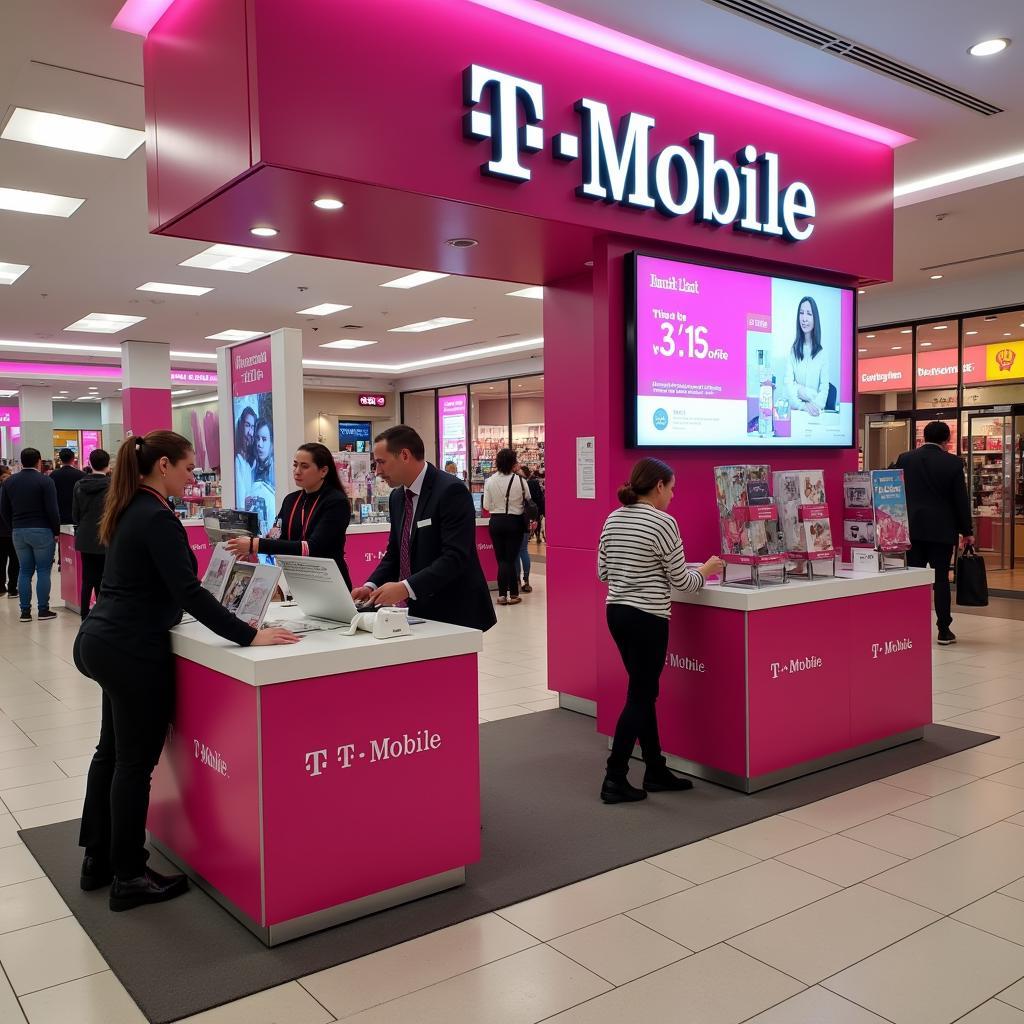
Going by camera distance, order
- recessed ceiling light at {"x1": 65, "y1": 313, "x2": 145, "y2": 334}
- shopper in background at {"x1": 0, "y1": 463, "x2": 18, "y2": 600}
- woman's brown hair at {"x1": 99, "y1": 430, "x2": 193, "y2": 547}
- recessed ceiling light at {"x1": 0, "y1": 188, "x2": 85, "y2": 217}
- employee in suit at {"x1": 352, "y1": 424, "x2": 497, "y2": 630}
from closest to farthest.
Answer: woman's brown hair at {"x1": 99, "y1": 430, "x2": 193, "y2": 547}
employee in suit at {"x1": 352, "y1": 424, "x2": 497, "y2": 630}
recessed ceiling light at {"x1": 0, "y1": 188, "x2": 85, "y2": 217}
shopper in background at {"x1": 0, "y1": 463, "x2": 18, "y2": 600}
recessed ceiling light at {"x1": 65, "y1": 313, "x2": 145, "y2": 334}

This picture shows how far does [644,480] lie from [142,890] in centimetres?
245

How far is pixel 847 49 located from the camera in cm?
434

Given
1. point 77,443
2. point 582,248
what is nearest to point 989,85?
point 582,248

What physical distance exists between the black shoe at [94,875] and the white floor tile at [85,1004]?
599mm

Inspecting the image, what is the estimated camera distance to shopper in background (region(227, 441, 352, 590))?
13.3 feet

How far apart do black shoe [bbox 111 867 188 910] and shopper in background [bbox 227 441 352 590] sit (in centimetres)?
140

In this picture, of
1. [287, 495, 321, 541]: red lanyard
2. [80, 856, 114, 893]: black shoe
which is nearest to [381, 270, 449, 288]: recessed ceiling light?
[287, 495, 321, 541]: red lanyard

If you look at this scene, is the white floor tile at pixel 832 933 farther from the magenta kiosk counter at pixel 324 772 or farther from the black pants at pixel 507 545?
the black pants at pixel 507 545

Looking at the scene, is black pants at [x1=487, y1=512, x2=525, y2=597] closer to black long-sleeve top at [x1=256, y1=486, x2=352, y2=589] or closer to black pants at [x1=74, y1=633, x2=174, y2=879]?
black long-sleeve top at [x1=256, y1=486, x2=352, y2=589]

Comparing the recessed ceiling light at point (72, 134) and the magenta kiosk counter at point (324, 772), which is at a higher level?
the recessed ceiling light at point (72, 134)

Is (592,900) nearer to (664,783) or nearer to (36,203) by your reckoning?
(664,783)

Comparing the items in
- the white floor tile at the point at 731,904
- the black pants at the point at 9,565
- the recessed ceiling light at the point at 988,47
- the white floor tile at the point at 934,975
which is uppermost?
the recessed ceiling light at the point at 988,47

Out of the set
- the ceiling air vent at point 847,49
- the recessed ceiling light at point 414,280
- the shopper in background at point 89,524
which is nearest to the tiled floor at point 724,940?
the ceiling air vent at point 847,49

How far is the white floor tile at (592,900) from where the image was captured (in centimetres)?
287
